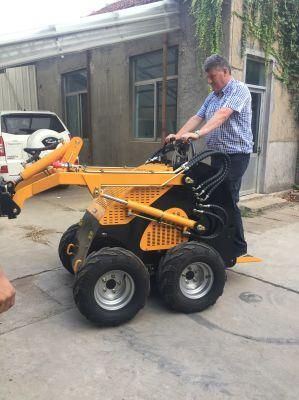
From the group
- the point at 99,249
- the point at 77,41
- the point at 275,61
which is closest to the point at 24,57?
the point at 77,41

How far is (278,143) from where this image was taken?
845cm

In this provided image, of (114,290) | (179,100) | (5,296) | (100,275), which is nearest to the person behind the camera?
(5,296)

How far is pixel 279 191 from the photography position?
880cm

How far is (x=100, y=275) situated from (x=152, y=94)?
20.3ft

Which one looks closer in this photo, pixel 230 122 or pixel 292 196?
pixel 230 122

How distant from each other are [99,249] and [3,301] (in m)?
2.08

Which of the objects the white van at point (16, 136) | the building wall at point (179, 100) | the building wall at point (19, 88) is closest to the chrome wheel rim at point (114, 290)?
the building wall at point (179, 100)

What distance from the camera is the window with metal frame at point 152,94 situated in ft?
26.4

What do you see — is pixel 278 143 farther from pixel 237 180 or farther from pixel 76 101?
pixel 76 101

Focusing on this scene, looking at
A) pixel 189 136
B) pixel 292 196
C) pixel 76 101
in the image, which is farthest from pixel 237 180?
pixel 76 101

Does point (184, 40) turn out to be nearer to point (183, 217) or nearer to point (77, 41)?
point (77, 41)

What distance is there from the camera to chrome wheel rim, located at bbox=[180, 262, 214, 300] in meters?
3.56

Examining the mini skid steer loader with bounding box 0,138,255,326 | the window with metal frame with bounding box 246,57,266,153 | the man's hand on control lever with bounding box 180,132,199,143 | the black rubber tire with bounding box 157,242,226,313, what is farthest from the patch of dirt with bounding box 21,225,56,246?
the window with metal frame with bounding box 246,57,266,153

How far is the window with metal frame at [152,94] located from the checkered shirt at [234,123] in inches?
162
